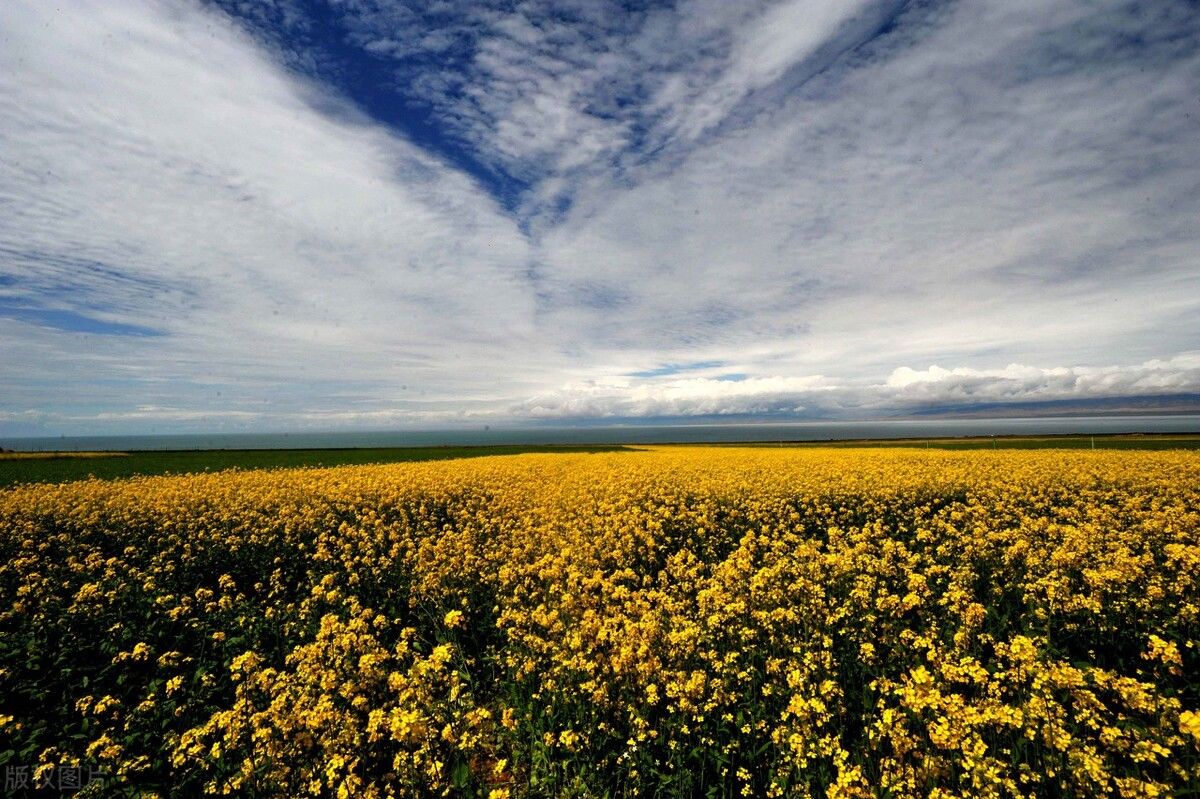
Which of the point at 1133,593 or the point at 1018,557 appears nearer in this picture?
the point at 1133,593

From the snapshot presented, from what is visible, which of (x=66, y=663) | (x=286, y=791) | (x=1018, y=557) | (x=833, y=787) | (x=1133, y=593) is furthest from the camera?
(x=1018, y=557)

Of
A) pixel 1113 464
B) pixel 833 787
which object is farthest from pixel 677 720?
pixel 1113 464

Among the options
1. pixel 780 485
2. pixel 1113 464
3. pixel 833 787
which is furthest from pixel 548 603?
pixel 1113 464

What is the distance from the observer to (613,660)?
17.8 ft

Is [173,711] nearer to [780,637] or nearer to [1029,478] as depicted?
[780,637]

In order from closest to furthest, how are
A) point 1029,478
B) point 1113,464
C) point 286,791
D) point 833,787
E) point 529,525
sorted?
point 833,787, point 286,791, point 529,525, point 1029,478, point 1113,464

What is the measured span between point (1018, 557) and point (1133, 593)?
1.81 metres

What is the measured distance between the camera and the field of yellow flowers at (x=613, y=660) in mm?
4285

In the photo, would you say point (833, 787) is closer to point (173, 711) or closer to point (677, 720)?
point (677, 720)

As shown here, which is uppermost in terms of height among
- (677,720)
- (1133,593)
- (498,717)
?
(1133,593)

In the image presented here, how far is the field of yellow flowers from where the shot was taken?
4.29 meters

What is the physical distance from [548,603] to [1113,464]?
84.7 feet

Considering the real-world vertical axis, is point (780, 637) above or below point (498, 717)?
above

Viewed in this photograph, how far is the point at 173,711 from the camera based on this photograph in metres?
6.22
